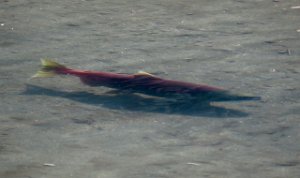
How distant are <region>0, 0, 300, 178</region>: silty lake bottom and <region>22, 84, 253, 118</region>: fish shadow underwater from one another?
0.01 m

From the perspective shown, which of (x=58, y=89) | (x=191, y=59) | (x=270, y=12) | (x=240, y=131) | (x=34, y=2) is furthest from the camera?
(x=34, y=2)

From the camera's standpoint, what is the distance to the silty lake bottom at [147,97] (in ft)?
19.2

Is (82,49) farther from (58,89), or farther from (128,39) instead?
(58,89)

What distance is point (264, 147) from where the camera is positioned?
20.1 ft

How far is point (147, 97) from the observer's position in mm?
7348

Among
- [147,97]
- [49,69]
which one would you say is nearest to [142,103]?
[147,97]

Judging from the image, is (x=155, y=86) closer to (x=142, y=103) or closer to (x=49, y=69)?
(x=142, y=103)

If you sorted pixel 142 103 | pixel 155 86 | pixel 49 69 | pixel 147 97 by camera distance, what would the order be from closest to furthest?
pixel 155 86
pixel 142 103
pixel 147 97
pixel 49 69

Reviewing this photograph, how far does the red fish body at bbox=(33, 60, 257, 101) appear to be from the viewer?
700cm

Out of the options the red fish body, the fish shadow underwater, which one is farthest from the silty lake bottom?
the red fish body

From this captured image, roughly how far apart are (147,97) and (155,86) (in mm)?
299

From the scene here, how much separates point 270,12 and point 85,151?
5005 millimetres

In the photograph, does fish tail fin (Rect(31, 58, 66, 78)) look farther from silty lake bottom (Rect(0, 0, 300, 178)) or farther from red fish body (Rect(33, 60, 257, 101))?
red fish body (Rect(33, 60, 257, 101))

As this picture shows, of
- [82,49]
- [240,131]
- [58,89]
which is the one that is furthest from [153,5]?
[240,131]
